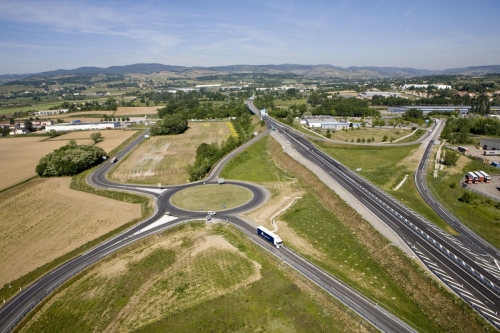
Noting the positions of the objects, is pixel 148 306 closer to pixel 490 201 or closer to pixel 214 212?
pixel 214 212

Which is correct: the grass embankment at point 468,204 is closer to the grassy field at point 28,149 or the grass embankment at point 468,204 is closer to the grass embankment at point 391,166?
the grass embankment at point 391,166

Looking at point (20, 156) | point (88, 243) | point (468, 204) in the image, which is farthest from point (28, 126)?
point (468, 204)

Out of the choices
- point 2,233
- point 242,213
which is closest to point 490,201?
point 242,213

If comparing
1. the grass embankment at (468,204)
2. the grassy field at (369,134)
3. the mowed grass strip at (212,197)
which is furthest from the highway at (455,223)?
the grassy field at (369,134)

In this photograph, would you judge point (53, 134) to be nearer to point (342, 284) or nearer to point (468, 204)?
point (342, 284)

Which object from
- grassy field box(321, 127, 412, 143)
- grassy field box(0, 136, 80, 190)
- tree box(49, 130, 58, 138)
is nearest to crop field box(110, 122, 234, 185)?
grassy field box(0, 136, 80, 190)

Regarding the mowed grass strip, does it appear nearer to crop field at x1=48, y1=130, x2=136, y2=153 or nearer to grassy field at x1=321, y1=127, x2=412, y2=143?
crop field at x1=48, y1=130, x2=136, y2=153
